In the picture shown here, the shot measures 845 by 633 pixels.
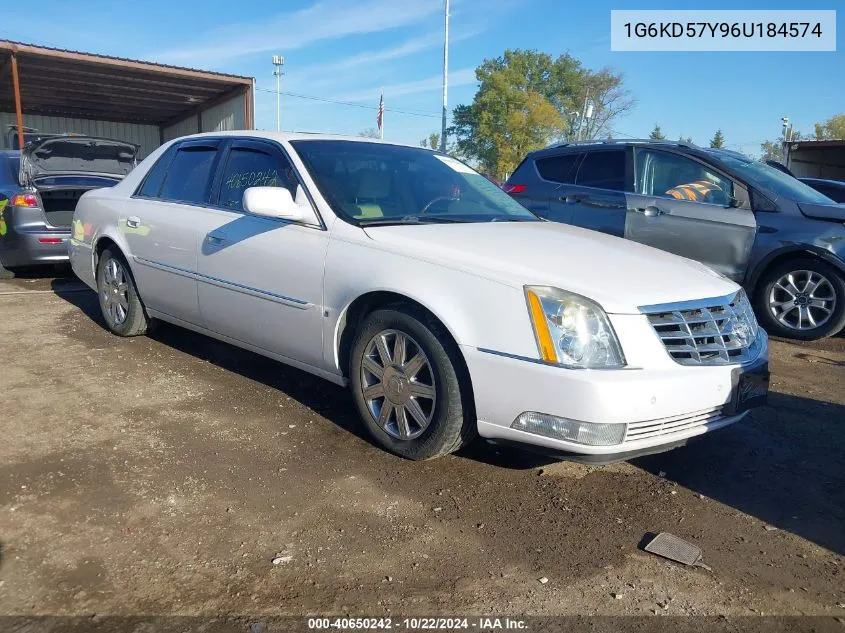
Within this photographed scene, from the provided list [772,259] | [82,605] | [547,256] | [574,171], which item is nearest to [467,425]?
[547,256]

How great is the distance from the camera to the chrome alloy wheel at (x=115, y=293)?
5.31 meters

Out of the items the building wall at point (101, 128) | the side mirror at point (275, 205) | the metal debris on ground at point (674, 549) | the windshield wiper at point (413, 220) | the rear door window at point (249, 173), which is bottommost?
the metal debris on ground at point (674, 549)

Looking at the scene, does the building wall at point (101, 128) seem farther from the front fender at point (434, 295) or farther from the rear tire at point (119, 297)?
the front fender at point (434, 295)

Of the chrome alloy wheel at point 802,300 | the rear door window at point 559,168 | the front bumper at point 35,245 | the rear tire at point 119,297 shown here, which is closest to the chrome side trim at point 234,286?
the rear tire at point 119,297

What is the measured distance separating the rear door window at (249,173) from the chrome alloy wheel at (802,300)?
434cm

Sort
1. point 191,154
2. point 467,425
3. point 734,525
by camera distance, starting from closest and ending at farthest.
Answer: point 734,525 < point 467,425 < point 191,154

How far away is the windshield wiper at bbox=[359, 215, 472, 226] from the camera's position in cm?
364

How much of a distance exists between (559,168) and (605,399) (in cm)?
498

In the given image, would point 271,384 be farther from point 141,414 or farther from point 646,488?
point 646,488

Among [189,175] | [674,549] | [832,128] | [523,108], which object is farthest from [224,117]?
[832,128]

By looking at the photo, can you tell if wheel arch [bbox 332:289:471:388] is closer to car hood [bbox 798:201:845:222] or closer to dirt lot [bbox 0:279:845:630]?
dirt lot [bbox 0:279:845:630]

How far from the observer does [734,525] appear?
289 cm

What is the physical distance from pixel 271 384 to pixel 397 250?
1.59 metres

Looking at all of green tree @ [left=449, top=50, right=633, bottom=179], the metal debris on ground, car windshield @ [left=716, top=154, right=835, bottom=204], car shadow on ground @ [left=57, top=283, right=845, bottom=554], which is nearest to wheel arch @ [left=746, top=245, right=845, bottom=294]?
car windshield @ [left=716, top=154, right=835, bottom=204]
